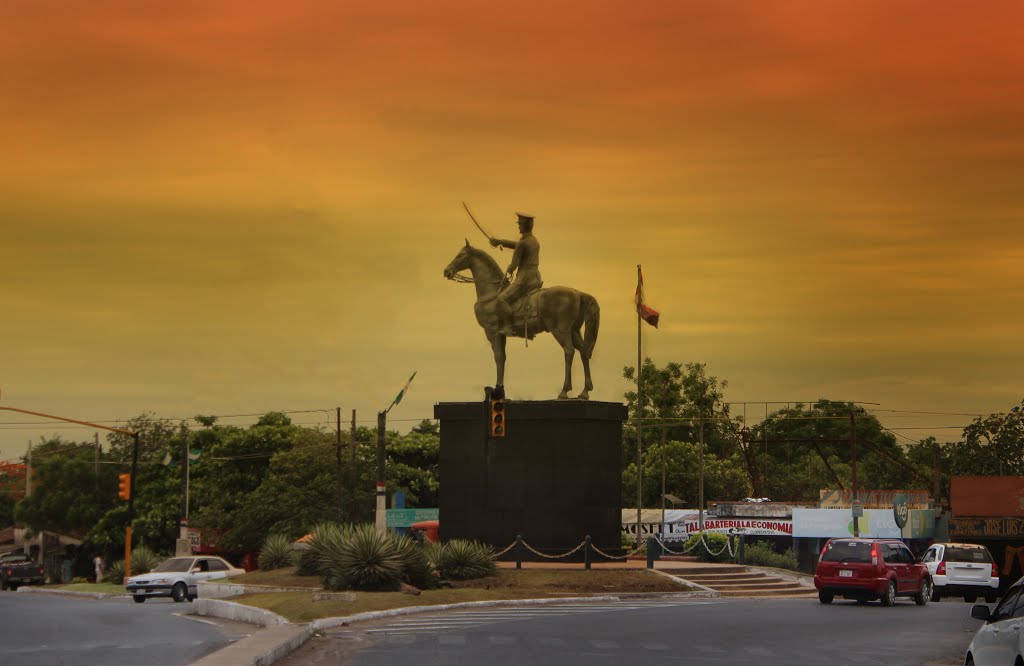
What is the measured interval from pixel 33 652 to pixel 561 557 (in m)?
23.1

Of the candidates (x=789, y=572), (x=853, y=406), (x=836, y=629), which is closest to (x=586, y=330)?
(x=789, y=572)

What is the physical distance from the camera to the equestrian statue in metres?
45.7

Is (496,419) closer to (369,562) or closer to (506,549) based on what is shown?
(369,562)

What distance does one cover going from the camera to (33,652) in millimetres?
22531

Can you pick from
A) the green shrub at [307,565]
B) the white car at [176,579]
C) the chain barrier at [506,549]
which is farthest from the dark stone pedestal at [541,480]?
the white car at [176,579]

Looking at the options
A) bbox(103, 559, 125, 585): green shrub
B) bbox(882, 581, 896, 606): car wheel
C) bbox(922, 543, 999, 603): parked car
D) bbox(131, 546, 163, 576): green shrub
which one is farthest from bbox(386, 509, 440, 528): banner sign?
bbox(882, 581, 896, 606): car wheel

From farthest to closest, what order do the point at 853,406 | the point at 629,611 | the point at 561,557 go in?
the point at 853,406, the point at 561,557, the point at 629,611

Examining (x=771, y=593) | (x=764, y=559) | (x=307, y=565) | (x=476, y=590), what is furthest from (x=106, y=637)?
(x=764, y=559)

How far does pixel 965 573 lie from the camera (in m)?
40.4

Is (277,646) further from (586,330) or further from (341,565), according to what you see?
(586,330)

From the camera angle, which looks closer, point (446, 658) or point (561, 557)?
point (446, 658)

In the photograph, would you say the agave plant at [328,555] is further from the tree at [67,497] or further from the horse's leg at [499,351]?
the tree at [67,497]

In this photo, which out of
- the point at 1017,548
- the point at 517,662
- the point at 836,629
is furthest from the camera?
the point at 1017,548

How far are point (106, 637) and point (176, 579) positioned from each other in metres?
22.2
